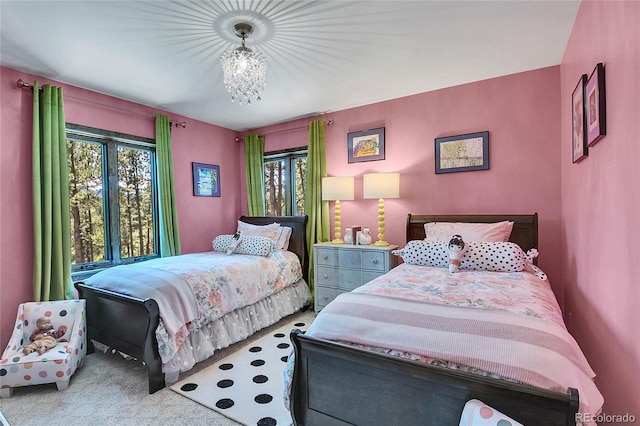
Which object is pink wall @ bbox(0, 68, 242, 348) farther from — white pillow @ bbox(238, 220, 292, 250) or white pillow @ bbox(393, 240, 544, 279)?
white pillow @ bbox(393, 240, 544, 279)

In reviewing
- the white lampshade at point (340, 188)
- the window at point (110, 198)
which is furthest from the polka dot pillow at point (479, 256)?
the window at point (110, 198)

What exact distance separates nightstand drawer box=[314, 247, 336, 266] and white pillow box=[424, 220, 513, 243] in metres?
1.05

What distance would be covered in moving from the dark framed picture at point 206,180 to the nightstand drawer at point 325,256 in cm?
183

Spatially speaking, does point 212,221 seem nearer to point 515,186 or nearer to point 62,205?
point 62,205

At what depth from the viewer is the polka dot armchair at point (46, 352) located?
84.6 inches

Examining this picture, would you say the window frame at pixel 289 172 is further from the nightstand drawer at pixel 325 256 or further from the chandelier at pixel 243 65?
the chandelier at pixel 243 65

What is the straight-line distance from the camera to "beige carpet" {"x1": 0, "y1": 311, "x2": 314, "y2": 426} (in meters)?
1.89

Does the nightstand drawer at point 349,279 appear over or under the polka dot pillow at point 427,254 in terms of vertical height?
under

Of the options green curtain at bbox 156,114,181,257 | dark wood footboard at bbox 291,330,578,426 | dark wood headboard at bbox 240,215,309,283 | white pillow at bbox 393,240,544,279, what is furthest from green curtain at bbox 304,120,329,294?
dark wood footboard at bbox 291,330,578,426

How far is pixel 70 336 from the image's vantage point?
8.21 ft

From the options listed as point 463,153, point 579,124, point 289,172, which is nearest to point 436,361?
point 579,124

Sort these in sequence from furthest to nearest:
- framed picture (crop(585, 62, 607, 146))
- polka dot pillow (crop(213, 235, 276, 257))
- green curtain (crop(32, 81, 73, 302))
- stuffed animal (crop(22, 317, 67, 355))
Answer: polka dot pillow (crop(213, 235, 276, 257)) → green curtain (crop(32, 81, 73, 302)) → stuffed animal (crop(22, 317, 67, 355)) → framed picture (crop(585, 62, 607, 146))

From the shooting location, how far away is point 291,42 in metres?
2.33

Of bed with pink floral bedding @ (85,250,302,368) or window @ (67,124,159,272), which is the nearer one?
bed with pink floral bedding @ (85,250,302,368)
